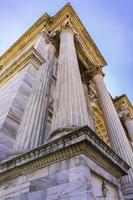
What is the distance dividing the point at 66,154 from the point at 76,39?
12165mm

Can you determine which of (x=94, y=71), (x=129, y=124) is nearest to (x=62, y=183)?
(x=94, y=71)

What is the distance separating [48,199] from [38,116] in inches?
159

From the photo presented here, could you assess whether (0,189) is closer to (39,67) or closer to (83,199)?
(83,199)

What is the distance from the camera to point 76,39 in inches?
609

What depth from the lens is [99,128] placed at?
20.0 metres

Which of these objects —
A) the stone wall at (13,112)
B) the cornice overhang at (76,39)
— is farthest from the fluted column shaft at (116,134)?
the cornice overhang at (76,39)

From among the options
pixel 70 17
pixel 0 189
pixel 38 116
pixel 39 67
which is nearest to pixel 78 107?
pixel 38 116

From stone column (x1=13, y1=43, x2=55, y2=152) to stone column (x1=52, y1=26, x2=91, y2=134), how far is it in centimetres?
90

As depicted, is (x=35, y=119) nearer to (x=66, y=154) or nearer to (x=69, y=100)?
(x=69, y=100)

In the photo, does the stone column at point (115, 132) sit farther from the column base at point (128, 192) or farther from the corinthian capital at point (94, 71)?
the corinthian capital at point (94, 71)

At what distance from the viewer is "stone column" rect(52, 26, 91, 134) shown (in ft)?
19.3

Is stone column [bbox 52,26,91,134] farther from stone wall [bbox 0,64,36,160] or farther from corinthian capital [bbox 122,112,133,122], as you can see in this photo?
corinthian capital [bbox 122,112,133,122]

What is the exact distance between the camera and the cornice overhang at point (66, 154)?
14.9 ft

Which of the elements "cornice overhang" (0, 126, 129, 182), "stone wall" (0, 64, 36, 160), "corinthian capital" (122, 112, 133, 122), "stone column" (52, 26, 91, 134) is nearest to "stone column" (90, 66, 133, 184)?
"stone column" (52, 26, 91, 134)
